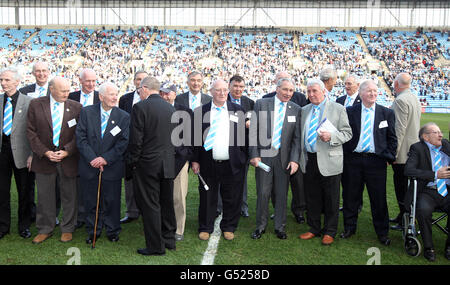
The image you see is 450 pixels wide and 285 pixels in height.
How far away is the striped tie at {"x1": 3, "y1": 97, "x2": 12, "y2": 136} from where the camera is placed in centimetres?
489

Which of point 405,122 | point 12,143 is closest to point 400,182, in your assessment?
point 405,122

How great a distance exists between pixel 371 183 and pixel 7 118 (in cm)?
458

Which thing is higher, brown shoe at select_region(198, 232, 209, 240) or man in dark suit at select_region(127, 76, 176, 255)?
man in dark suit at select_region(127, 76, 176, 255)

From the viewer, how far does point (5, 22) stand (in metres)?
47.7

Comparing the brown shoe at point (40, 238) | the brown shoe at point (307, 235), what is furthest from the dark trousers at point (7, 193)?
the brown shoe at point (307, 235)

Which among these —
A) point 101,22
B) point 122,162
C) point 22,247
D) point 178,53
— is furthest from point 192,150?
point 101,22

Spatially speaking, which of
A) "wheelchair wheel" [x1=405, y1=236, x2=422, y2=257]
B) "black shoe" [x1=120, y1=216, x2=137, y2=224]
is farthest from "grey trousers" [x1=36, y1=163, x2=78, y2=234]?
"wheelchair wheel" [x1=405, y1=236, x2=422, y2=257]

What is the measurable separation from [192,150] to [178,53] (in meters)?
37.5

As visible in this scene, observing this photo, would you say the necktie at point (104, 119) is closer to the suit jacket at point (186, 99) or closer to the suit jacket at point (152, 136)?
the suit jacket at point (152, 136)

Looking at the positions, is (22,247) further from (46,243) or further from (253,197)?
(253,197)

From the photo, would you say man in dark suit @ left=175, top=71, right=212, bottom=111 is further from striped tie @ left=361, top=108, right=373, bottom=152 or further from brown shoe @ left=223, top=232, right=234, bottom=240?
striped tie @ left=361, top=108, right=373, bottom=152

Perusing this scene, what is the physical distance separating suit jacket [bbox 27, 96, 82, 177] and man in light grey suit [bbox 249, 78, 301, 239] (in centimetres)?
222

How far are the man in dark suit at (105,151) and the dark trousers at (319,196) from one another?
233cm

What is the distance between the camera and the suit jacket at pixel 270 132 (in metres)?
4.98
